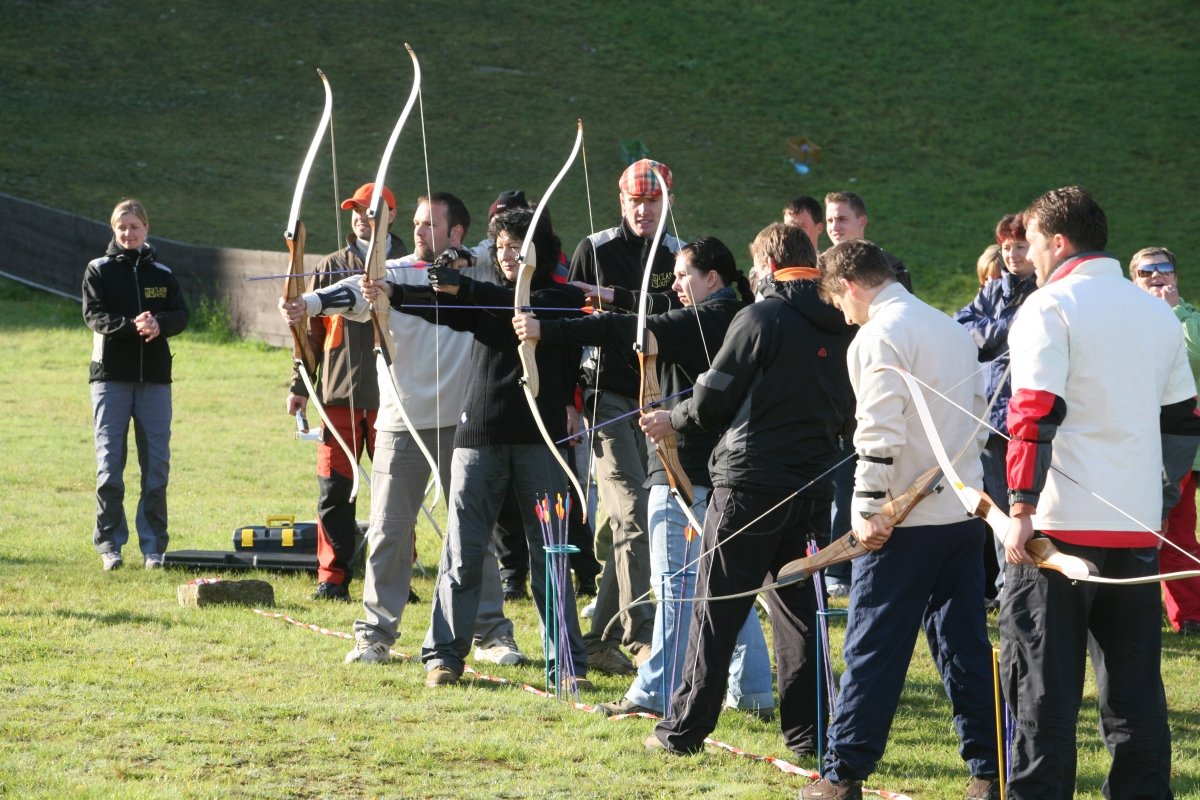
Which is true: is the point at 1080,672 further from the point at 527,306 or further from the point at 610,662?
the point at 610,662

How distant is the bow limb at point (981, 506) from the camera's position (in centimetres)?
333

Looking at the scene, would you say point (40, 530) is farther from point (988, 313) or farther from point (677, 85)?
point (677, 85)

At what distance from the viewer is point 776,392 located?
420 cm

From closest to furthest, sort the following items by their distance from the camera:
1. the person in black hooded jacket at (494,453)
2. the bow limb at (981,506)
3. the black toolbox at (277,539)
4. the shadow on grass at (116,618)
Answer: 1. the bow limb at (981,506)
2. the person in black hooded jacket at (494,453)
3. the shadow on grass at (116,618)
4. the black toolbox at (277,539)

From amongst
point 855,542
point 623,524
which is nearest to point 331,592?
point 623,524

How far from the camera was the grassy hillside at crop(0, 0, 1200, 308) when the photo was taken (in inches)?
790

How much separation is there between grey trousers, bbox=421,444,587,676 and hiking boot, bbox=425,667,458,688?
32mm

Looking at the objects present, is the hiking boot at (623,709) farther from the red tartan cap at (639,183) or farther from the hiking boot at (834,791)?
the red tartan cap at (639,183)

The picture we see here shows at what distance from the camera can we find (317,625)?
5941 millimetres

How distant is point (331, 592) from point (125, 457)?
1.25m

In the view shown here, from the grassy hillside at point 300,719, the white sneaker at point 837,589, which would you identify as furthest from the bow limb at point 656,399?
the white sneaker at point 837,589

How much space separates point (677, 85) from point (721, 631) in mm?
21275

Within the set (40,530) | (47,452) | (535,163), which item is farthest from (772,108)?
(40,530)

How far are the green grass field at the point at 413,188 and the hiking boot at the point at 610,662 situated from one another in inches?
5.2
